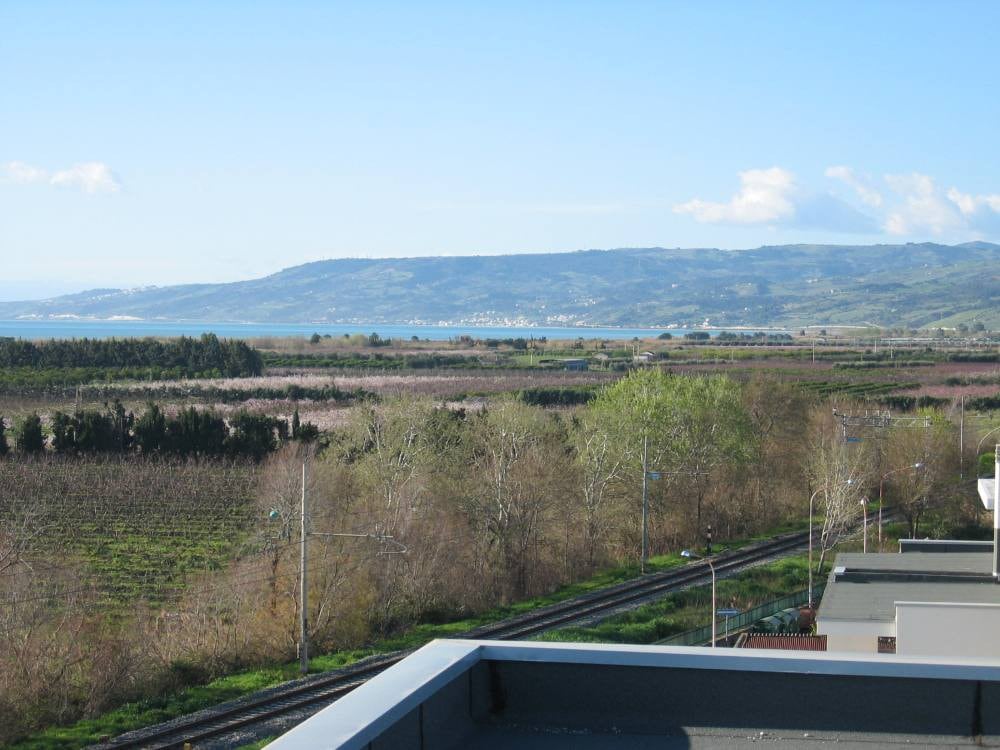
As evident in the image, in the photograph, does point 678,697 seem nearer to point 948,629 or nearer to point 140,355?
point 948,629

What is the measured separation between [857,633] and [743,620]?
7.87m

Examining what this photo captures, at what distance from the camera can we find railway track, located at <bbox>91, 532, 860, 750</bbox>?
19.8 meters

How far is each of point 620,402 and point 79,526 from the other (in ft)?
71.5

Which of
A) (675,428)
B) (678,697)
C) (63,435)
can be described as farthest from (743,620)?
(63,435)

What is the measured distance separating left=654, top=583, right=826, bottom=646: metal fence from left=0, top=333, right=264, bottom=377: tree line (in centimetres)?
7503

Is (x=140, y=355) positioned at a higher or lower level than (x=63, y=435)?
higher

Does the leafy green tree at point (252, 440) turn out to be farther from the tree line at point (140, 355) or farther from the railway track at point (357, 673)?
the tree line at point (140, 355)

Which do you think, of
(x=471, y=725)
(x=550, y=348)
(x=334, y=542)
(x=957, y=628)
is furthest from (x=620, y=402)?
(x=550, y=348)

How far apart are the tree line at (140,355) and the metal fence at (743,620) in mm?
75029

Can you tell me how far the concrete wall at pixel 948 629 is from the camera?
19094 millimetres

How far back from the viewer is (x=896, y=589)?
25.7 m

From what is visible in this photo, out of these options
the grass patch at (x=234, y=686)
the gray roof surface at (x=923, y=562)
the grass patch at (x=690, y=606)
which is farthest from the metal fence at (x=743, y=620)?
the gray roof surface at (x=923, y=562)

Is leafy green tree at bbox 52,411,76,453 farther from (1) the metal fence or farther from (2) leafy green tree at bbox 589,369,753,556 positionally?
(1) the metal fence

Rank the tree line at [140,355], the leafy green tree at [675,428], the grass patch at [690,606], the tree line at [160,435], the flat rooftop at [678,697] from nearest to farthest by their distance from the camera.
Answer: the flat rooftop at [678,697]
the grass patch at [690,606]
the leafy green tree at [675,428]
the tree line at [160,435]
the tree line at [140,355]
